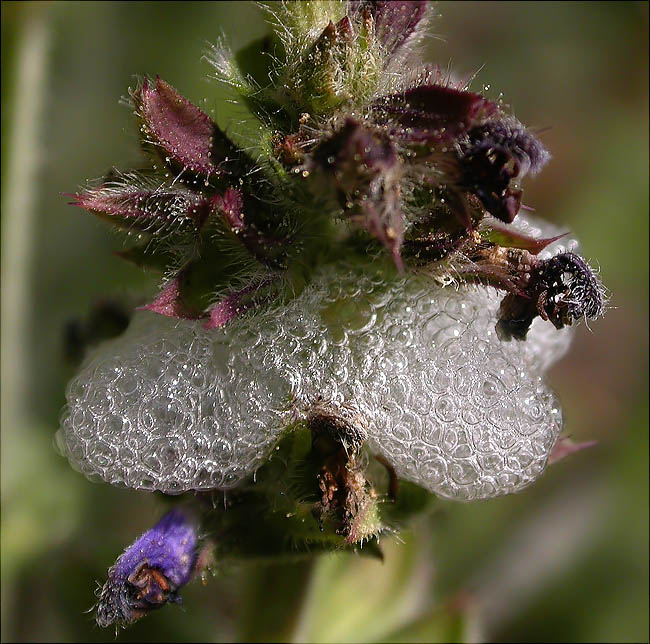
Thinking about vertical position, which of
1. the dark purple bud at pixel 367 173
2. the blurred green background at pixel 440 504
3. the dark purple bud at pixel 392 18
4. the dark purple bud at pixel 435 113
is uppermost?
the dark purple bud at pixel 392 18

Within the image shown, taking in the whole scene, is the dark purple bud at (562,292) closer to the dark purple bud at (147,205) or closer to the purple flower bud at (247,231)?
the purple flower bud at (247,231)

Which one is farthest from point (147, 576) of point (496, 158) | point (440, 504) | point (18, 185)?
point (18, 185)

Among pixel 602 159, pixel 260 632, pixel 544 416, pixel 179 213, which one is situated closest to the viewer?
pixel 179 213

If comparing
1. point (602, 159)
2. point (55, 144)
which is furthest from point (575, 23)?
point (55, 144)

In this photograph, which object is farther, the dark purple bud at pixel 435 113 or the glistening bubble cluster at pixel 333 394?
the glistening bubble cluster at pixel 333 394

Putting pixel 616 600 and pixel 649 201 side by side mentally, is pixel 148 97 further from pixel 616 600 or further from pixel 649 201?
pixel 649 201

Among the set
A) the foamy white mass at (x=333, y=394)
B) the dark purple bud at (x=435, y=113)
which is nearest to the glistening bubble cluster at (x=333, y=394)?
the foamy white mass at (x=333, y=394)
